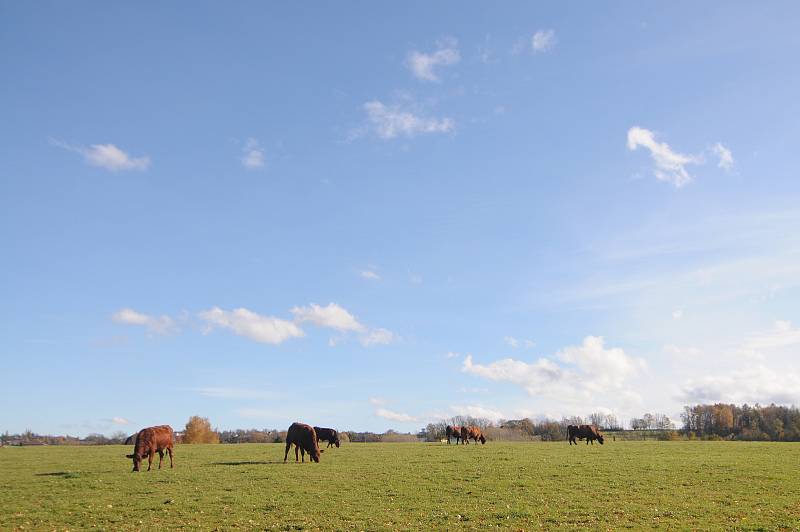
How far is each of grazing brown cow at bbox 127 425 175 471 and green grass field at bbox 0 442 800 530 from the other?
4.17 feet

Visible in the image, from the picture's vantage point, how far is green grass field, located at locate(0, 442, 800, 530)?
1925cm

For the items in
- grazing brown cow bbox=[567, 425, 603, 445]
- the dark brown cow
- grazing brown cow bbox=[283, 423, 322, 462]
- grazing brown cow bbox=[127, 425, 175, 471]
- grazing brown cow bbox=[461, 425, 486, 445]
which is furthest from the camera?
grazing brown cow bbox=[567, 425, 603, 445]

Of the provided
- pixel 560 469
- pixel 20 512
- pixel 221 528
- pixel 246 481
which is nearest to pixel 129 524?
pixel 221 528

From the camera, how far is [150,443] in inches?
1377

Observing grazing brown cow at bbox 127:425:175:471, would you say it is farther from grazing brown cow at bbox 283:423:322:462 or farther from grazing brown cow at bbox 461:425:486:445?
grazing brown cow at bbox 461:425:486:445

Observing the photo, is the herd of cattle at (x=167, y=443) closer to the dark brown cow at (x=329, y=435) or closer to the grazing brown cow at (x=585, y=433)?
the dark brown cow at (x=329, y=435)

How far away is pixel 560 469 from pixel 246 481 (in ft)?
55.4

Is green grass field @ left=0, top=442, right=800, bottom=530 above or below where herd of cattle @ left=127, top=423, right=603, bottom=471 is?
below

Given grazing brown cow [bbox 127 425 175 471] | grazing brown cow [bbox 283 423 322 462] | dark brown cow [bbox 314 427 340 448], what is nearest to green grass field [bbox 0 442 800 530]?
grazing brown cow [bbox 127 425 175 471]

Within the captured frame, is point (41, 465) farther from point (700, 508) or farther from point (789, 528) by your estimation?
point (789, 528)

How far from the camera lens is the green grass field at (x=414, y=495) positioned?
63.2ft

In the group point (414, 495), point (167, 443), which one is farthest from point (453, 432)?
point (414, 495)

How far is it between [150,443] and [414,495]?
62.5 ft

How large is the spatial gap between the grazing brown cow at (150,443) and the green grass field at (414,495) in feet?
4.17
